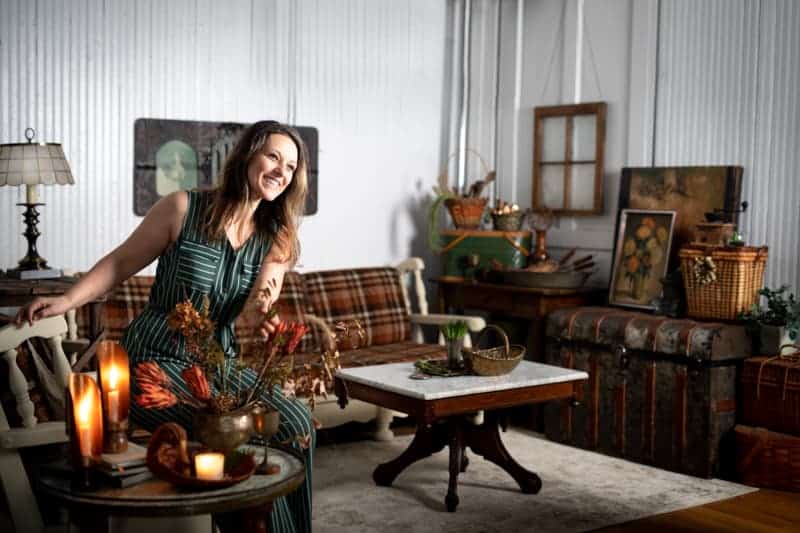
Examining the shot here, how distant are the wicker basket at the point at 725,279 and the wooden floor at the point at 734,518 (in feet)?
3.30

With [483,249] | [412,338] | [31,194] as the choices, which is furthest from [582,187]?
[31,194]

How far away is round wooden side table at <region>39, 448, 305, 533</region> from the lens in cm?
238

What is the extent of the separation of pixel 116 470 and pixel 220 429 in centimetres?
28

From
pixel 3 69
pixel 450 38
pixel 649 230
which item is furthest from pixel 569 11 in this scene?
pixel 3 69

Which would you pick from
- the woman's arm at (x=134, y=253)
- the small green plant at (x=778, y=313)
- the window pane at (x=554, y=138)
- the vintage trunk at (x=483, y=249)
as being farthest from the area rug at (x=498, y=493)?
the window pane at (x=554, y=138)

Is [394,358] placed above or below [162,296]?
below

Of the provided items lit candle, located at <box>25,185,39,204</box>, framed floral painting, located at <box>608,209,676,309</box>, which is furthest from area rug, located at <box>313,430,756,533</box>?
lit candle, located at <box>25,185,39,204</box>

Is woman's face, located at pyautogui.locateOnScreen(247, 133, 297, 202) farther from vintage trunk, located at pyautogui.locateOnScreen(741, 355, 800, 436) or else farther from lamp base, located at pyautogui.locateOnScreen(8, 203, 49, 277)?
vintage trunk, located at pyautogui.locateOnScreen(741, 355, 800, 436)

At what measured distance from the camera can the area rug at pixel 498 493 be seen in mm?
4328

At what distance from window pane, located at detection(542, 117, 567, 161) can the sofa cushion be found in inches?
52.6

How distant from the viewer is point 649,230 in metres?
5.89

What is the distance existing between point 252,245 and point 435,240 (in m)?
3.59

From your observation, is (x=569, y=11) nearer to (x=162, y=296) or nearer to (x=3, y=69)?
(x=3, y=69)

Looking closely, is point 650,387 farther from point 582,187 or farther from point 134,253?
point 134,253
